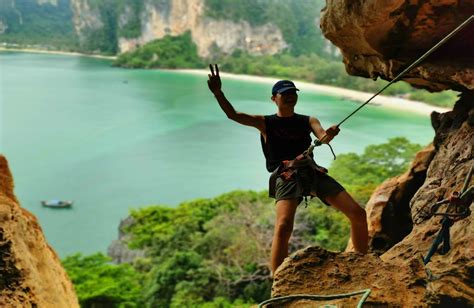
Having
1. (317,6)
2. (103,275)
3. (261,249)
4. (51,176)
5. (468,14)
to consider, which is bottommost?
(51,176)

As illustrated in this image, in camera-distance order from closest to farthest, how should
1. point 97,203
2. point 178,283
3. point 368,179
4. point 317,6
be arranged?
point 178,283 < point 368,179 < point 97,203 < point 317,6

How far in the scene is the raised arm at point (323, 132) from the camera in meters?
2.34

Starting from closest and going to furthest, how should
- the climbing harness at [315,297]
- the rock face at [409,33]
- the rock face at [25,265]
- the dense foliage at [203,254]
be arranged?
the climbing harness at [315,297] → the rock face at [25,265] → the rock face at [409,33] → the dense foliage at [203,254]

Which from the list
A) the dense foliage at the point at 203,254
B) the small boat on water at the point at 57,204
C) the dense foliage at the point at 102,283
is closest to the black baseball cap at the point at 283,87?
the dense foliage at the point at 203,254

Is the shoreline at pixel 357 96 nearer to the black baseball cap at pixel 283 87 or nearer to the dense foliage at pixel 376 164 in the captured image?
the dense foliage at pixel 376 164

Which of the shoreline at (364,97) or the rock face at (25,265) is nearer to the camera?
the rock face at (25,265)

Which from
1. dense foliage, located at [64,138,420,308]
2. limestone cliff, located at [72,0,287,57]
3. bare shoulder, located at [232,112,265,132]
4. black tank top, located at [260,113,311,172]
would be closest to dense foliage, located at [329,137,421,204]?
dense foliage, located at [64,138,420,308]

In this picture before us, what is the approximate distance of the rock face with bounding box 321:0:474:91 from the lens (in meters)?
2.83

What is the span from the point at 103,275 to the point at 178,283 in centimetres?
123

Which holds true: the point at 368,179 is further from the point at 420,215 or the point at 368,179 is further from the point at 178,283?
the point at 420,215

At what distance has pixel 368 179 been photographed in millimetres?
12906

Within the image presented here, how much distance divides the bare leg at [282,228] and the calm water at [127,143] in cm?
1140

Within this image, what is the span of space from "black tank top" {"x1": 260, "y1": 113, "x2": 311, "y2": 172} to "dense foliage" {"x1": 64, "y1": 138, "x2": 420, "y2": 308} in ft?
16.7

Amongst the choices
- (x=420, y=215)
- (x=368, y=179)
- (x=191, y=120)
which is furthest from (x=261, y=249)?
(x=191, y=120)
